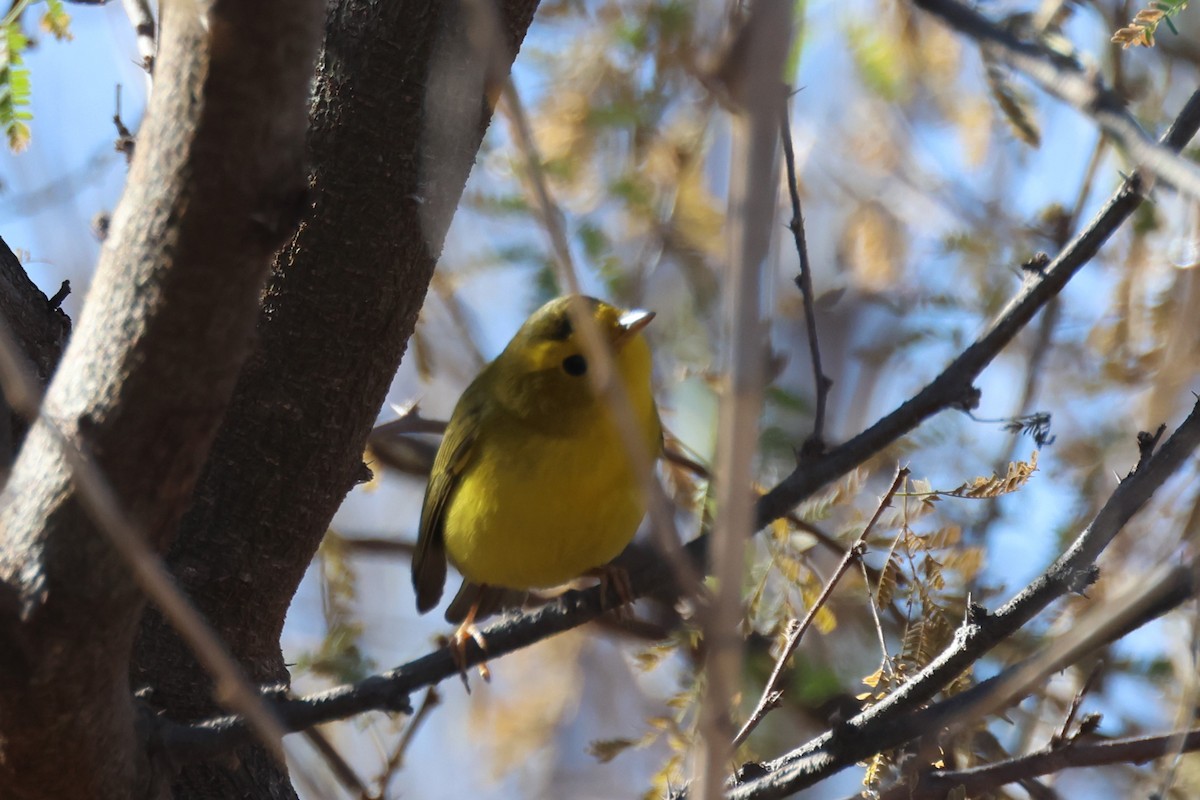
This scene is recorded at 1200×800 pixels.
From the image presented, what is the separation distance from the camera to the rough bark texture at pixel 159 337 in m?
1.43

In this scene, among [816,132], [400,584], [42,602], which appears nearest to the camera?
[42,602]

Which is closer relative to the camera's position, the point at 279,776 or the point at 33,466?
the point at 33,466

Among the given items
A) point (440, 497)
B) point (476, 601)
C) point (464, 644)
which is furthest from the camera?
point (476, 601)

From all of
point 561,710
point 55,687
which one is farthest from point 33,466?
point 561,710

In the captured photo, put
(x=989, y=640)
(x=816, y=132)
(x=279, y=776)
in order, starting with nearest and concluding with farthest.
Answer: (x=989, y=640) → (x=279, y=776) → (x=816, y=132)

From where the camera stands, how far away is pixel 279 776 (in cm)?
246

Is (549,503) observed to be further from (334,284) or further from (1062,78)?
(1062,78)

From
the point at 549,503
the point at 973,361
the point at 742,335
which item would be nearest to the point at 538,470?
the point at 549,503

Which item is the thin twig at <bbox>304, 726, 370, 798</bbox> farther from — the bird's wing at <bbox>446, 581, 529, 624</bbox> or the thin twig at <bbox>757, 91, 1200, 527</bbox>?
the thin twig at <bbox>757, 91, 1200, 527</bbox>

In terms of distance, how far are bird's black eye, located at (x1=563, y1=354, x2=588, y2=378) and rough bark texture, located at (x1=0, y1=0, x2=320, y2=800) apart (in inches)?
70.9

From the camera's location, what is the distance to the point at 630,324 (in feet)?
10.8

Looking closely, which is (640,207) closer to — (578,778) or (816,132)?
(816,132)

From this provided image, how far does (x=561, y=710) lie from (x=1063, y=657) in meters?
4.86

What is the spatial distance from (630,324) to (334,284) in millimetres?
1008
